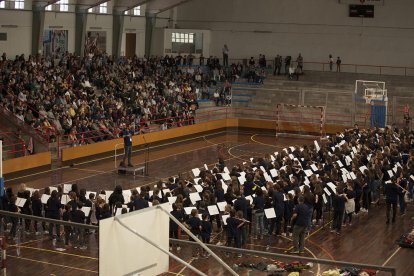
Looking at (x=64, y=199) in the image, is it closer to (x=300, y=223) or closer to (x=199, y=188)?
(x=199, y=188)

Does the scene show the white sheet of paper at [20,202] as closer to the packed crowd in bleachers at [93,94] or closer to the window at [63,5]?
the packed crowd in bleachers at [93,94]

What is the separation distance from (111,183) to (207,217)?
1069 centimetres

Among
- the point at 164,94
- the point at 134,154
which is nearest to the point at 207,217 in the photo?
the point at 134,154

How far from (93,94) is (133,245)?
3276cm

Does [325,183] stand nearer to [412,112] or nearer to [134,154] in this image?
[134,154]

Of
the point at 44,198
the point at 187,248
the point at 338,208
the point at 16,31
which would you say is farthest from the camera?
the point at 16,31

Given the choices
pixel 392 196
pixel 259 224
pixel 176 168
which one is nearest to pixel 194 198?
pixel 259 224

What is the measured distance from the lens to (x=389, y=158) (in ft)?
93.4

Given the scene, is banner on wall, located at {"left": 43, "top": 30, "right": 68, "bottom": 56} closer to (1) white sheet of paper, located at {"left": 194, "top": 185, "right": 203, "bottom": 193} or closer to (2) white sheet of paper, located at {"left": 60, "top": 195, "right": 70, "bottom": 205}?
(2) white sheet of paper, located at {"left": 60, "top": 195, "right": 70, "bottom": 205}

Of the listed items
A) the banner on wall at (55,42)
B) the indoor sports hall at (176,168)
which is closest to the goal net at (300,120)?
the indoor sports hall at (176,168)

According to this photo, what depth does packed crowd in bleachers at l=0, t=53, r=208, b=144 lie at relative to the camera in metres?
35.3

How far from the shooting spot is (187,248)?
17.0 m

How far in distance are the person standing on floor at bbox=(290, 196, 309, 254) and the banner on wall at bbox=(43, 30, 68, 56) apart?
29.0m

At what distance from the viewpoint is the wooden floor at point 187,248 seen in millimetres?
17891
